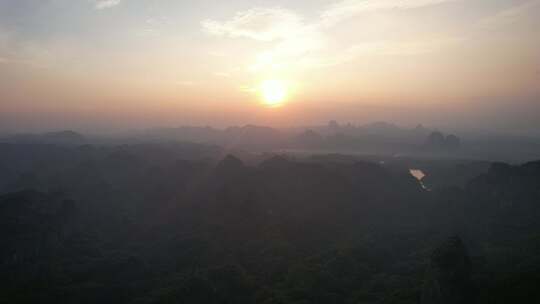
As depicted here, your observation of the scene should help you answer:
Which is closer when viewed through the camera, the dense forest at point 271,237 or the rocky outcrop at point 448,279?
the rocky outcrop at point 448,279

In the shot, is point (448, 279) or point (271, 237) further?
point (271, 237)

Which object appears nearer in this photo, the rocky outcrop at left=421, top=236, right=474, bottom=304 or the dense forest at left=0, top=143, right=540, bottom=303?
the rocky outcrop at left=421, top=236, right=474, bottom=304

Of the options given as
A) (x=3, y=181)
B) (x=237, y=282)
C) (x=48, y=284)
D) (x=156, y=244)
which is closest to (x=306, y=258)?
(x=237, y=282)

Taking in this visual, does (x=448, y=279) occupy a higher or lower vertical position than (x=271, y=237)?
higher

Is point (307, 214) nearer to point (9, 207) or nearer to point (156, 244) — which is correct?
point (156, 244)
